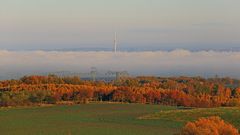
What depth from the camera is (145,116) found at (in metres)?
84.2

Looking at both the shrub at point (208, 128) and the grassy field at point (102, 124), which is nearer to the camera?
the shrub at point (208, 128)

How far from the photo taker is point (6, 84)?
16788cm

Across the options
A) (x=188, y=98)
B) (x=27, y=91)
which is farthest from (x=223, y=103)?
(x=27, y=91)

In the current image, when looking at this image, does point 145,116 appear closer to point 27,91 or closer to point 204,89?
point 27,91

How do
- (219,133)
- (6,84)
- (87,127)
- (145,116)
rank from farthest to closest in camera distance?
(6,84)
(145,116)
(87,127)
(219,133)

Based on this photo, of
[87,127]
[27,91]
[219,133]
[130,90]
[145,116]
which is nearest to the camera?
[219,133]

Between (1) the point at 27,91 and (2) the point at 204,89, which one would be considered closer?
(1) the point at 27,91

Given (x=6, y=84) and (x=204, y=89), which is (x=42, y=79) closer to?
(x=6, y=84)

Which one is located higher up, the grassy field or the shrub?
the shrub

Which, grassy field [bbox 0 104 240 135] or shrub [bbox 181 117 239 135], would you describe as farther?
grassy field [bbox 0 104 240 135]

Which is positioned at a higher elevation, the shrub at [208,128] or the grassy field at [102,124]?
the shrub at [208,128]

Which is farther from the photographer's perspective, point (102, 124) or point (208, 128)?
point (102, 124)

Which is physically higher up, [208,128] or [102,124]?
[208,128]

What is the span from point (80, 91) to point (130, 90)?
14578 mm
